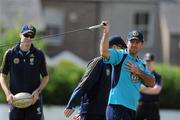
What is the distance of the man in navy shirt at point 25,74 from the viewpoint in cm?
1220

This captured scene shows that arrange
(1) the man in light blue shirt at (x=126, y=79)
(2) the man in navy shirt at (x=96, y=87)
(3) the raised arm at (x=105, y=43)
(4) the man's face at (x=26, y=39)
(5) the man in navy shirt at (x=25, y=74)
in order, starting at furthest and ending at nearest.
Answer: (5) the man in navy shirt at (x=25, y=74)
(4) the man's face at (x=26, y=39)
(2) the man in navy shirt at (x=96, y=87)
(1) the man in light blue shirt at (x=126, y=79)
(3) the raised arm at (x=105, y=43)

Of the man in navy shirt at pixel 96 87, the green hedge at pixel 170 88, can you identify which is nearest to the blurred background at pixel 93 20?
the green hedge at pixel 170 88

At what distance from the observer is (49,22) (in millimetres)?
42562

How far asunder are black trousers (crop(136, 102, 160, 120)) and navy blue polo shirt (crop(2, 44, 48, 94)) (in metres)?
4.12

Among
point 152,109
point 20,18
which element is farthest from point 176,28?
point 152,109

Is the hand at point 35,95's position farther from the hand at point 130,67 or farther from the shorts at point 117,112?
the hand at point 130,67

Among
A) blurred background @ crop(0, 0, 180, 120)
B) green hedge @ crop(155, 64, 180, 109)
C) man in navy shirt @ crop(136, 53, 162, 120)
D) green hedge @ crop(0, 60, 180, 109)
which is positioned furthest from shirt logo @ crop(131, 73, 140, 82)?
blurred background @ crop(0, 0, 180, 120)

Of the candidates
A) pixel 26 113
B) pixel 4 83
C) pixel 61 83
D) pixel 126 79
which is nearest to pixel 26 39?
pixel 4 83

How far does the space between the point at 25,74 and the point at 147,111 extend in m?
4.37

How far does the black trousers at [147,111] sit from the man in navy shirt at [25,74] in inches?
159

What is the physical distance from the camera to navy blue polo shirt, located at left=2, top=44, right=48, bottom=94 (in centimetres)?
1222

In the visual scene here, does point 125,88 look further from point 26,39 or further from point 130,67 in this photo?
point 26,39

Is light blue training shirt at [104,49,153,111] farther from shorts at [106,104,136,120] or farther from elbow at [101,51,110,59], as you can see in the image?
elbow at [101,51,110,59]

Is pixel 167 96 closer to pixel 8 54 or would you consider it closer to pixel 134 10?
pixel 134 10
